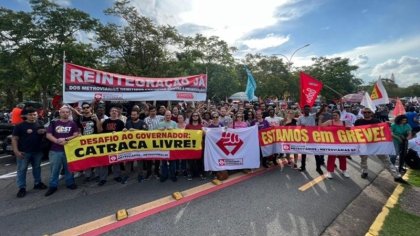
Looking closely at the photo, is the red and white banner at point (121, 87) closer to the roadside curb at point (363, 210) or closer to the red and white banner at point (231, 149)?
the red and white banner at point (231, 149)

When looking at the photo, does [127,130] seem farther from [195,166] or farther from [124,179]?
[195,166]

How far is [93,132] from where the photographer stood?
667 cm

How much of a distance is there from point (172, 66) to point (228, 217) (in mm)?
23904

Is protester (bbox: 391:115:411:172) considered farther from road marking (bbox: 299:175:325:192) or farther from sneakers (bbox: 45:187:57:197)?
sneakers (bbox: 45:187:57:197)

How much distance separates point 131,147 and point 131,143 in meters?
0.10

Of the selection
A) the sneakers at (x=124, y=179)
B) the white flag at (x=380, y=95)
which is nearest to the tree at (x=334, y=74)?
the white flag at (x=380, y=95)

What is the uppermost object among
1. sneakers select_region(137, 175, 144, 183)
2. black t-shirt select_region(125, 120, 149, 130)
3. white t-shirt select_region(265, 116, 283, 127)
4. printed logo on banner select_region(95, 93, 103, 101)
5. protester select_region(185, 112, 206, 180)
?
printed logo on banner select_region(95, 93, 103, 101)

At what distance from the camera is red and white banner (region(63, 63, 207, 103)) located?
7.42 meters

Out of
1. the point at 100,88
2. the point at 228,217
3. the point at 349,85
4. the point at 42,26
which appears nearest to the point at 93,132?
the point at 100,88

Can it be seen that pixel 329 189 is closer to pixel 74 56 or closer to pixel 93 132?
pixel 93 132

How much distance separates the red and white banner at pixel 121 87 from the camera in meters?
7.42

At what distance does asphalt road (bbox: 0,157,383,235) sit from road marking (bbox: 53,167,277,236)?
15cm

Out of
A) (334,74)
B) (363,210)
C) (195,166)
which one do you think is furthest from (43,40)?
(334,74)

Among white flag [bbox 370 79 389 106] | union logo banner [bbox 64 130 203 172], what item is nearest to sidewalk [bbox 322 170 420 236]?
union logo banner [bbox 64 130 203 172]
